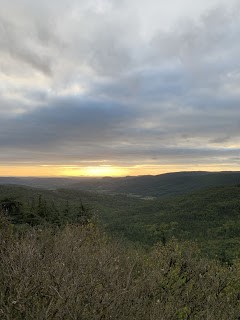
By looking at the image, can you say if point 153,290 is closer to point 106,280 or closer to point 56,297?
point 106,280

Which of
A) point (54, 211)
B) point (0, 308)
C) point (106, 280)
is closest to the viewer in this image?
point (0, 308)

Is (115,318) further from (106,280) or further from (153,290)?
(153,290)

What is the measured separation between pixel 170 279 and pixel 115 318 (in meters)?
14.3

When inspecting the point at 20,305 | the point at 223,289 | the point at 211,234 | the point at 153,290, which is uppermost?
the point at 20,305

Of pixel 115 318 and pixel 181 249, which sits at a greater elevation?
pixel 115 318

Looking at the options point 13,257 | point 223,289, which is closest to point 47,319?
point 13,257

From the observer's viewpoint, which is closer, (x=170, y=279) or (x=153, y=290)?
(x=153, y=290)

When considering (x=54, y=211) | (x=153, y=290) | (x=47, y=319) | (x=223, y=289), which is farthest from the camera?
(x=54, y=211)

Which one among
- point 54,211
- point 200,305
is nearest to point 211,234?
point 54,211

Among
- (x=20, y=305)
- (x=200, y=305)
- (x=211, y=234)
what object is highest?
(x=20, y=305)

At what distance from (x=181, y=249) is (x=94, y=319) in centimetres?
2573

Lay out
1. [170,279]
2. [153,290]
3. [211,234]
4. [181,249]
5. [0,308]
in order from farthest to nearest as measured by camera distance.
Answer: [211,234]
[181,249]
[170,279]
[153,290]
[0,308]

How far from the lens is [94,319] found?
1123cm

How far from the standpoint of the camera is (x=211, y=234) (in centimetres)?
18338
